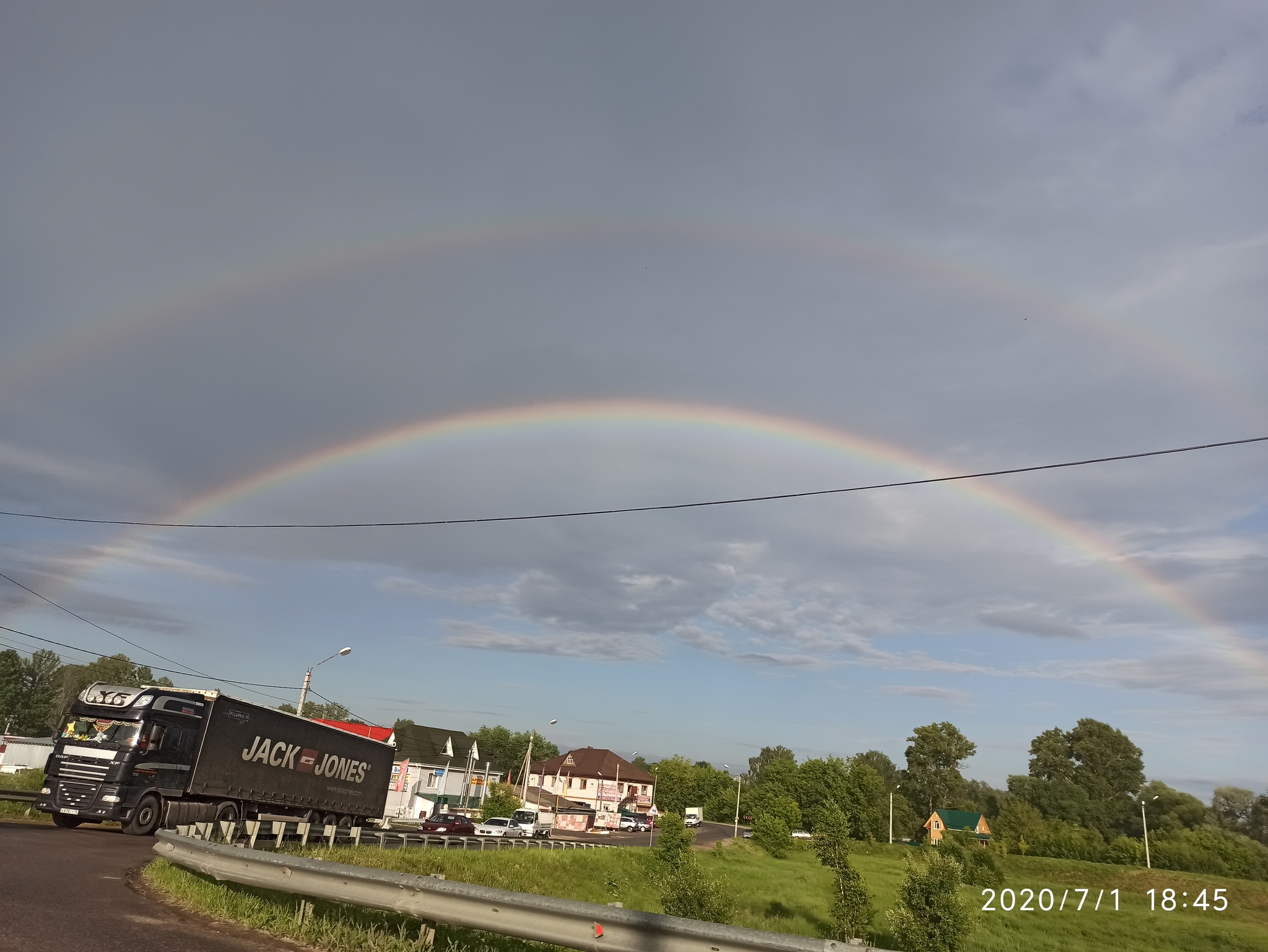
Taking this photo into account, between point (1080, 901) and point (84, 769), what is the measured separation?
197 ft

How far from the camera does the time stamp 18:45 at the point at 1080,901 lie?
48.7 meters

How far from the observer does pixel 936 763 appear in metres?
130

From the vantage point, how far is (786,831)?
78.6m

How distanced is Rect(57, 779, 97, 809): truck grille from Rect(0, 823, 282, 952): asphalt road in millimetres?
7472

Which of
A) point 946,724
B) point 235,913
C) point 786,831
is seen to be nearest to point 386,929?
point 235,913

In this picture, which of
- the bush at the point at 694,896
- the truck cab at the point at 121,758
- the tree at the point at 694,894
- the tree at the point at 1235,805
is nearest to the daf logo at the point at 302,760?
the truck cab at the point at 121,758

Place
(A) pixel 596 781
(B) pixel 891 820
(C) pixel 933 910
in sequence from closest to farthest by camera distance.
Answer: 1. (C) pixel 933 910
2. (B) pixel 891 820
3. (A) pixel 596 781

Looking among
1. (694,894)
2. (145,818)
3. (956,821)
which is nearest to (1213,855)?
(956,821)

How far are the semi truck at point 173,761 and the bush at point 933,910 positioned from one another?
770 inches

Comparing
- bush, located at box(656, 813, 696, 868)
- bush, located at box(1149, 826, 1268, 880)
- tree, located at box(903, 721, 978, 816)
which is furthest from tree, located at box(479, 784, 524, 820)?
tree, located at box(903, 721, 978, 816)

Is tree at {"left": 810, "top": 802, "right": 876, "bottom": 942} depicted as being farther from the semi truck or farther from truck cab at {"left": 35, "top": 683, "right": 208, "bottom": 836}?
truck cab at {"left": 35, "top": 683, "right": 208, "bottom": 836}

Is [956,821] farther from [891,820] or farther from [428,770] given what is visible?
[428,770]

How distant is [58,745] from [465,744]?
9267 centimetres

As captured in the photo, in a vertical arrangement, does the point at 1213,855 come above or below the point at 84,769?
below
